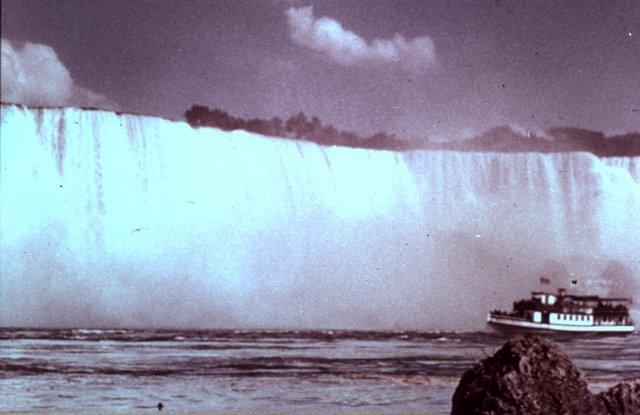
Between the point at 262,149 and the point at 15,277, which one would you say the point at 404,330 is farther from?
the point at 15,277

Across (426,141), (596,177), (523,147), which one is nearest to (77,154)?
(426,141)

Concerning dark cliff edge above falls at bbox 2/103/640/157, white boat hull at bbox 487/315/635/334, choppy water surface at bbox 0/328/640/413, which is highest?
dark cliff edge above falls at bbox 2/103/640/157

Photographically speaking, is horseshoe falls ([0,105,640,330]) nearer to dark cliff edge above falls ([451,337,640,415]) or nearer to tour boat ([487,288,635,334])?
tour boat ([487,288,635,334])

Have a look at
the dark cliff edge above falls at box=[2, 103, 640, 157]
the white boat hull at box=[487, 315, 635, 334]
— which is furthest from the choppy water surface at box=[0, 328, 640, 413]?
the dark cliff edge above falls at box=[2, 103, 640, 157]

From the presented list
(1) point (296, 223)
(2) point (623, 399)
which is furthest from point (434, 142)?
(2) point (623, 399)

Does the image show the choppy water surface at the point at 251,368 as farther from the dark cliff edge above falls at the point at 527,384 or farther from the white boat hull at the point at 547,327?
the dark cliff edge above falls at the point at 527,384

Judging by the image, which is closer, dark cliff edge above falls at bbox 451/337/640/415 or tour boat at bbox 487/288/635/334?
dark cliff edge above falls at bbox 451/337/640/415

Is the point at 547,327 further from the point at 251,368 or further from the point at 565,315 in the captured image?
the point at 251,368
